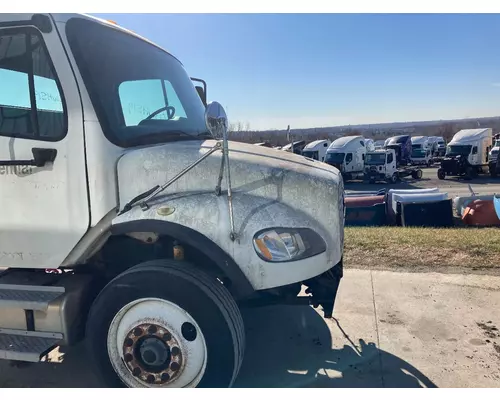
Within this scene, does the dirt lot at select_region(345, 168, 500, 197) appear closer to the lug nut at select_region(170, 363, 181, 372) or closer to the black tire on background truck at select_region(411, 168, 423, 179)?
the black tire on background truck at select_region(411, 168, 423, 179)

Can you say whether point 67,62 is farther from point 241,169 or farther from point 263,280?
point 263,280

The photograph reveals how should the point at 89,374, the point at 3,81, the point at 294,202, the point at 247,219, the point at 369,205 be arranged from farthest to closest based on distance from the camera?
the point at 369,205, the point at 89,374, the point at 3,81, the point at 294,202, the point at 247,219

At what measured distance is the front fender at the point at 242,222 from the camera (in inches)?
107

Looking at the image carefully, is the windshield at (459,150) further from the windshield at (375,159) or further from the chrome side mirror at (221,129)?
the chrome side mirror at (221,129)

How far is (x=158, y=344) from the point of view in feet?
9.09

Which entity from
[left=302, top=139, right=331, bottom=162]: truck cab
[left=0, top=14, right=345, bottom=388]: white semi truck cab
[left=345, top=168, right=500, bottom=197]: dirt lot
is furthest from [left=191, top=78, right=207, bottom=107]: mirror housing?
[left=302, top=139, right=331, bottom=162]: truck cab

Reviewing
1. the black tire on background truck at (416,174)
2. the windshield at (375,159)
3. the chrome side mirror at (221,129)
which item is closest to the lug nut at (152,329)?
the chrome side mirror at (221,129)

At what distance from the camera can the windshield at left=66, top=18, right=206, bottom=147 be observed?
9.79ft

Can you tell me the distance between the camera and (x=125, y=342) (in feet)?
9.21

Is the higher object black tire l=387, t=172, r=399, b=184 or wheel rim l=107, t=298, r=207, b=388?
wheel rim l=107, t=298, r=207, b=388

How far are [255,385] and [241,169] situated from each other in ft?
5.61

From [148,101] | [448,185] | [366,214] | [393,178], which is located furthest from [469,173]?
[148,101]

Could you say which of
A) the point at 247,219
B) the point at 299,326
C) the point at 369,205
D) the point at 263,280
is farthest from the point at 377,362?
the point at 369,205

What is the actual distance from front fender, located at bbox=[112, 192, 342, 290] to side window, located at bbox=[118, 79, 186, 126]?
82 centimetres
